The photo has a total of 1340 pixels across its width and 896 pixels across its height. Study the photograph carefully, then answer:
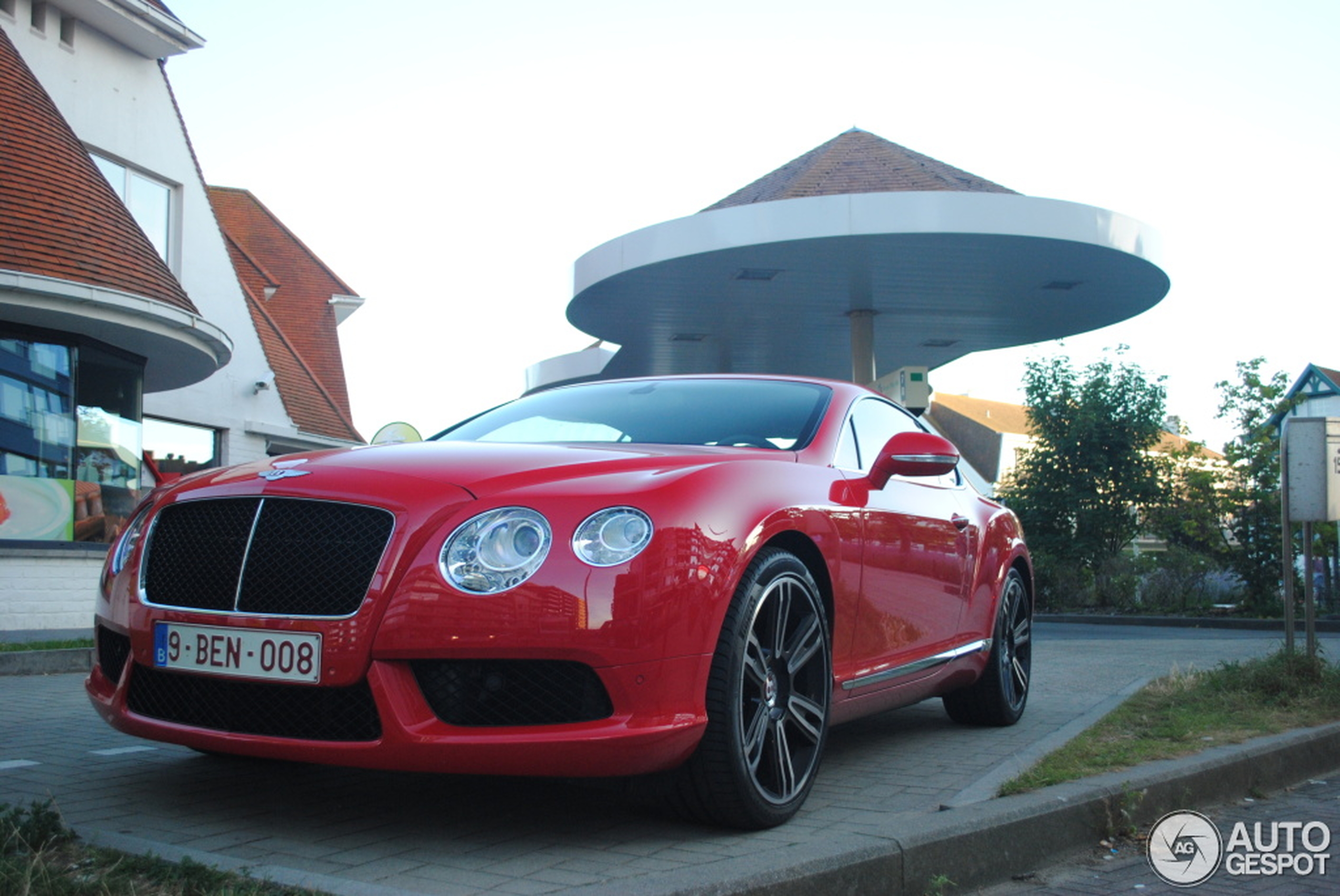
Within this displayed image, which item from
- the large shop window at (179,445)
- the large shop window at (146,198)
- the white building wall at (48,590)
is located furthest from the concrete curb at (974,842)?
the large shop window at (146,198)

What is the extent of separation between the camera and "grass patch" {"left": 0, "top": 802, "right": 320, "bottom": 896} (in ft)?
8.46

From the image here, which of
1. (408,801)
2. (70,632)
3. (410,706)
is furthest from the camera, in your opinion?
(70,632)

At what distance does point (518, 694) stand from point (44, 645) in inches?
294

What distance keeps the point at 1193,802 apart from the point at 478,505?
2862 mm

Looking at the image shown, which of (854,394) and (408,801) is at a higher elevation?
(854,394)

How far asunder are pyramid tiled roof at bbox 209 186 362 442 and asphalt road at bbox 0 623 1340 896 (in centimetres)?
1742

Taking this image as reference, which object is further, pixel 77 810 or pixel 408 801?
pixel 408 801

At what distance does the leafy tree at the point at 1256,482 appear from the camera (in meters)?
17.2

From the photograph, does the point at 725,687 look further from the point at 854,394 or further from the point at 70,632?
the point at 70,632

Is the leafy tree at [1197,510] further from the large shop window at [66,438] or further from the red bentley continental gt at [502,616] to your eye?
the red bentley continental gt at [502,616]

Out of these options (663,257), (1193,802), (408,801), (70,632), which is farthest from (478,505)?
(663,257)

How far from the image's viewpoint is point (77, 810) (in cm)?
360

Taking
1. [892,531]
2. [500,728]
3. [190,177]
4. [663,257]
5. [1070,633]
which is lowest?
[1070,633]

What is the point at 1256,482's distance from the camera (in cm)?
1809
